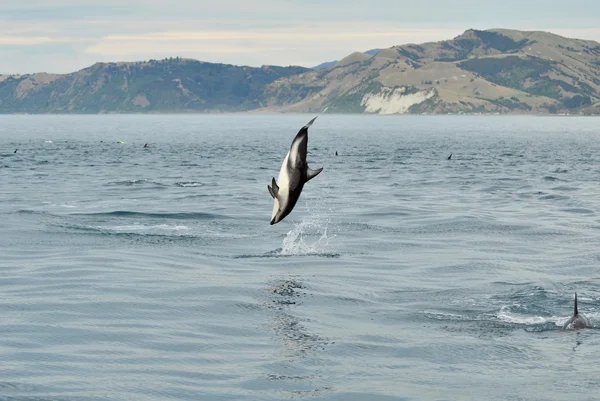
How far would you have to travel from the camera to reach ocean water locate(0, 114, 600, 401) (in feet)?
51.4

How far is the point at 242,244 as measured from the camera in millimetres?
31781

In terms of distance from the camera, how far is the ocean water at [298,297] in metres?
15.7

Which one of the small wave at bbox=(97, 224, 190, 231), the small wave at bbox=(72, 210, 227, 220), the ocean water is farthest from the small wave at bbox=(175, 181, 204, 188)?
the small wave at bbox=(97, 224, 190, 231)

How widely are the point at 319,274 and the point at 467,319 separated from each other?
20.7ft

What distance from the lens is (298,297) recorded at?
22641 mm

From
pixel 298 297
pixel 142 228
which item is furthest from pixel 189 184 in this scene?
pixel 298 297

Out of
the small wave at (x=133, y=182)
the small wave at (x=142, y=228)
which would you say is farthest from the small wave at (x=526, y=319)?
the small wave at (x=133, y=182)

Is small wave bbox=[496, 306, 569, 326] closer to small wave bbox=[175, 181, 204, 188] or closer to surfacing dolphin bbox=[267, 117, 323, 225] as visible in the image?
surfacing dolphin bbox=[267, 117, 323, 225]

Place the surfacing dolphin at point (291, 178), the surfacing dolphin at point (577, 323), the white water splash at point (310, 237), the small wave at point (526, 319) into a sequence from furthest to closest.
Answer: the white water splash at point (310, 237)
the small wave at point (526, 319)
the surfacing dolphin at point (577, 323)
the surfacing dolphin at point (291, 178)

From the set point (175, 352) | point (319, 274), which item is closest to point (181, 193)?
point (319, 274)

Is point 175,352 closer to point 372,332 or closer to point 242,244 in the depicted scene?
point 372,332

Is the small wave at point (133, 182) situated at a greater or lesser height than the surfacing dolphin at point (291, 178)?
lesser

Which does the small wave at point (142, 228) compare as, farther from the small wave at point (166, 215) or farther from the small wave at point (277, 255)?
the small wave at point (277, 255)

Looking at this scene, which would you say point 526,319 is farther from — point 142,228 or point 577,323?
point 142,228
